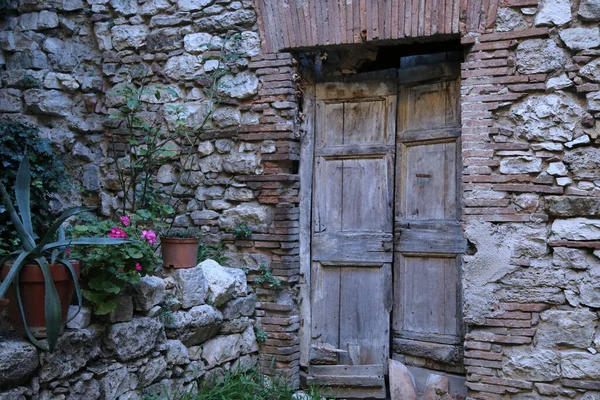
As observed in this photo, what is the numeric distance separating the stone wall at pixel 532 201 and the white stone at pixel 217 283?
158 cm

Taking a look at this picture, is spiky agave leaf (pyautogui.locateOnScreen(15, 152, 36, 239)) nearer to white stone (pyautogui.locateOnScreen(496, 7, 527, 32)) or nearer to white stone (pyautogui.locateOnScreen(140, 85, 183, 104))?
white stone (pyautogui.locateOnScreen(140, 85, 183, 104))

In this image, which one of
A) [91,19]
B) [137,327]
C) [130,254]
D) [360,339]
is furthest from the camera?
[91,19]

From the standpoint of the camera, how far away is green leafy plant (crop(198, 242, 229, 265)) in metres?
4.64

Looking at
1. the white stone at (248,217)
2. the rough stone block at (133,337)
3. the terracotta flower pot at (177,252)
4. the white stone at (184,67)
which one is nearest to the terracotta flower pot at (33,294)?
the rough stone block at (133,337)

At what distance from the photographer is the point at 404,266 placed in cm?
450

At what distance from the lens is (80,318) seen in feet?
10.4

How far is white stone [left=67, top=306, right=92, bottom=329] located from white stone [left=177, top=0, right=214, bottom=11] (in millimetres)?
2544

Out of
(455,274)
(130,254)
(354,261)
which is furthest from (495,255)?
(130,254)

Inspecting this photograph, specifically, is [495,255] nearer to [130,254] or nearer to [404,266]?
[404,266]

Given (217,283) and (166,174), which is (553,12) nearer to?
(217,283)

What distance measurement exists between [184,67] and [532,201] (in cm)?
272

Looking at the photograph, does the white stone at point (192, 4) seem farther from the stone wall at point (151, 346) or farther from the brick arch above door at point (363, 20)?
the stone wall at point (151, 346)

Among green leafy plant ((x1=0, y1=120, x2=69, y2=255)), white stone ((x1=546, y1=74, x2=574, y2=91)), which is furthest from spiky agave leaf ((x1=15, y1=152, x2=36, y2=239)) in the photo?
white stone ((x1=546, y1=74, x2=574, y2=91))

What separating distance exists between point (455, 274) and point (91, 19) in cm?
347
